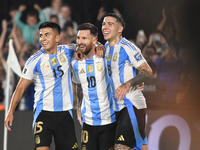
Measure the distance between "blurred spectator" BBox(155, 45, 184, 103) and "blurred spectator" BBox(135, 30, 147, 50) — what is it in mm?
396

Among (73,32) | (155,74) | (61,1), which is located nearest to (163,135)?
(155,74)

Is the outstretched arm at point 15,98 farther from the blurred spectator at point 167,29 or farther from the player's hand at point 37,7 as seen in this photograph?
the blurred spectator at point 167,29

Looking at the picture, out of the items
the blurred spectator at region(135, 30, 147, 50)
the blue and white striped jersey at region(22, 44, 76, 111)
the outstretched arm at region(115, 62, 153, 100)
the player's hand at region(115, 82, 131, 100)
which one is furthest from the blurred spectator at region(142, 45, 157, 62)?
the player's hand at region(115, 82, 131, 100)

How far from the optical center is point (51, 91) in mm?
3291

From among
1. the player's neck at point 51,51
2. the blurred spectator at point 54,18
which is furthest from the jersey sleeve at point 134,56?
the blurred spectator at point 54,18

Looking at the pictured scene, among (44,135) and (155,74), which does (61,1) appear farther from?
(44,135)

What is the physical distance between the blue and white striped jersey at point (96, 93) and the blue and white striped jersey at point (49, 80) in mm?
245

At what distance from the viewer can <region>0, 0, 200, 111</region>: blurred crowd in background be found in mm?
5016

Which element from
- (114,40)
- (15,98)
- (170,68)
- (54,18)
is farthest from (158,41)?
(15,98)

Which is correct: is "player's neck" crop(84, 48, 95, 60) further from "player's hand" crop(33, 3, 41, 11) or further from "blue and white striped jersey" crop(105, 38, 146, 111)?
"player's hand" crop(33, 3, 41, 11)

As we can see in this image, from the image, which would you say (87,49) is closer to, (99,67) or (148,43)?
(99,67)

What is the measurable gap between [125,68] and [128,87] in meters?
0.29

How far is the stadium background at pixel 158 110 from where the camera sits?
14.6ft

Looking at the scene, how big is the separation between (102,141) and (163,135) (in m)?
1.72
